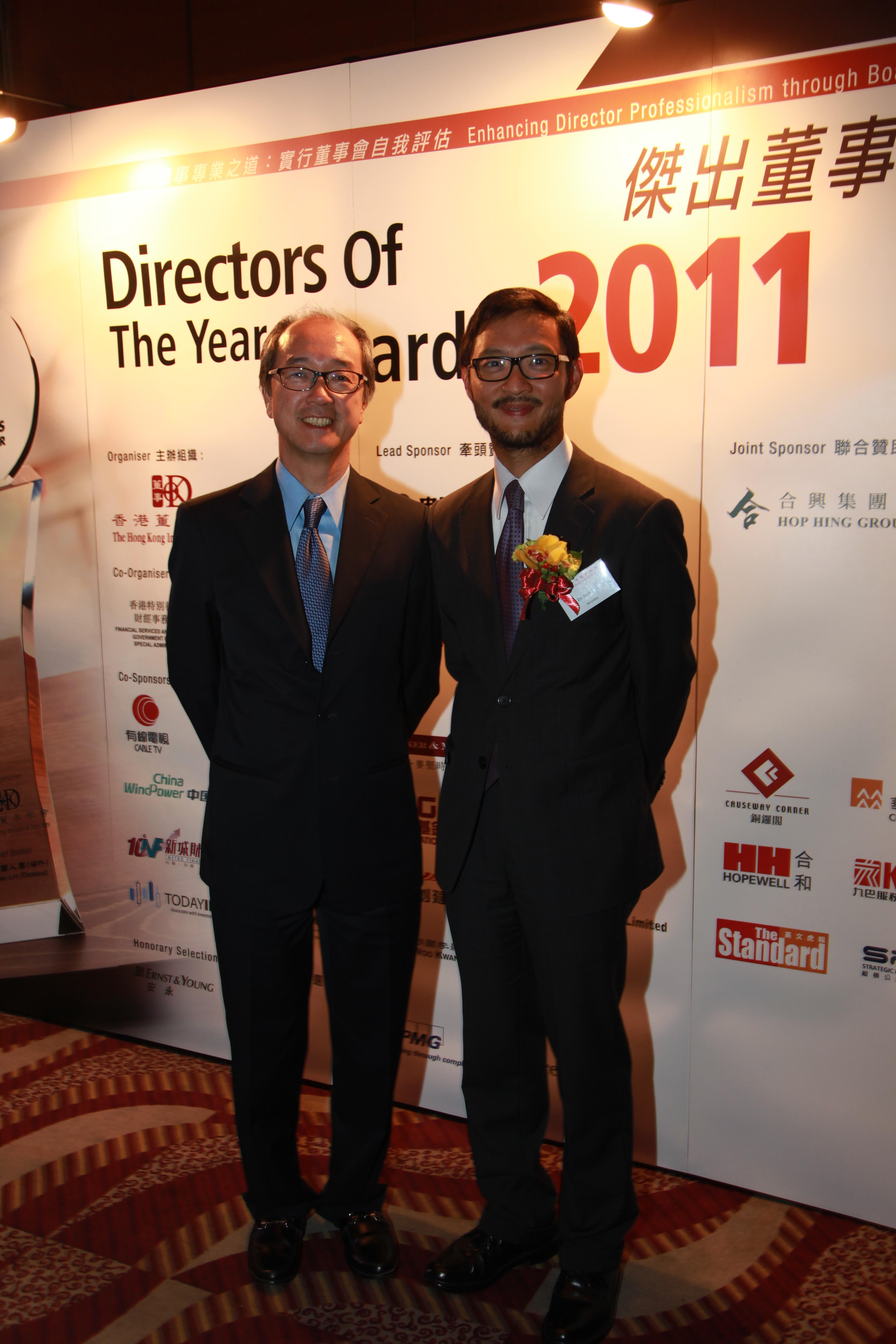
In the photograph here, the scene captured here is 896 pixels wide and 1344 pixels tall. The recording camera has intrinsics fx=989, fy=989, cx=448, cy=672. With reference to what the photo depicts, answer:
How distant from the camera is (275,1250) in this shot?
224cm

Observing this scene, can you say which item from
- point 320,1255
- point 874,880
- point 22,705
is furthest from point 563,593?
point 22,705

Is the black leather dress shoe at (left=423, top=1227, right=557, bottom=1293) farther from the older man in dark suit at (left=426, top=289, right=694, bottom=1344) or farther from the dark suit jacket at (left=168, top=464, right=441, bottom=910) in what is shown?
the dark suit jacket at (left=168, top=464, right=441, bottom=910)

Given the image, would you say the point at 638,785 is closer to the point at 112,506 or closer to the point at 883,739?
the point at 883,739

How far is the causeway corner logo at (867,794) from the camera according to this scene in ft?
7.80

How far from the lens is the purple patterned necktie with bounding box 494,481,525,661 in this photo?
2.02 meters

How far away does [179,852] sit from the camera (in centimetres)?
331

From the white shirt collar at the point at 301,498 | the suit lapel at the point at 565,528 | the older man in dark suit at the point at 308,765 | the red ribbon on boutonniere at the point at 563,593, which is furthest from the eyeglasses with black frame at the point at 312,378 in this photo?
the red ribbon on boutonniere at the point at 563,593

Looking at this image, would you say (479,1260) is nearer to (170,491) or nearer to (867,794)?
(867,794)

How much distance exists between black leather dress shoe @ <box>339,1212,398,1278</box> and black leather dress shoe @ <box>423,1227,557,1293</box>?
0.09 meters

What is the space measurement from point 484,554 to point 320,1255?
170 cm

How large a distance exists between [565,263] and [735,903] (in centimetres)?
171

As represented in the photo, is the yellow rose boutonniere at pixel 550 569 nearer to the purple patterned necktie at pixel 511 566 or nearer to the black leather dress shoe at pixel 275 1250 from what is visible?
the purple patterned necktie at pixel 511 566

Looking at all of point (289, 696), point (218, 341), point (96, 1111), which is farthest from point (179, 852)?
point (218, 341)

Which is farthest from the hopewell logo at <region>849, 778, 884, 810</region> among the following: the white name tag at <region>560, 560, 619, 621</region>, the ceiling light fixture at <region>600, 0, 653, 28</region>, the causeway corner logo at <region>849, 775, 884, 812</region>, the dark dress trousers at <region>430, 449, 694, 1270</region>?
the ceiling light fixture at <region>600, 0, 653, 28</region>
